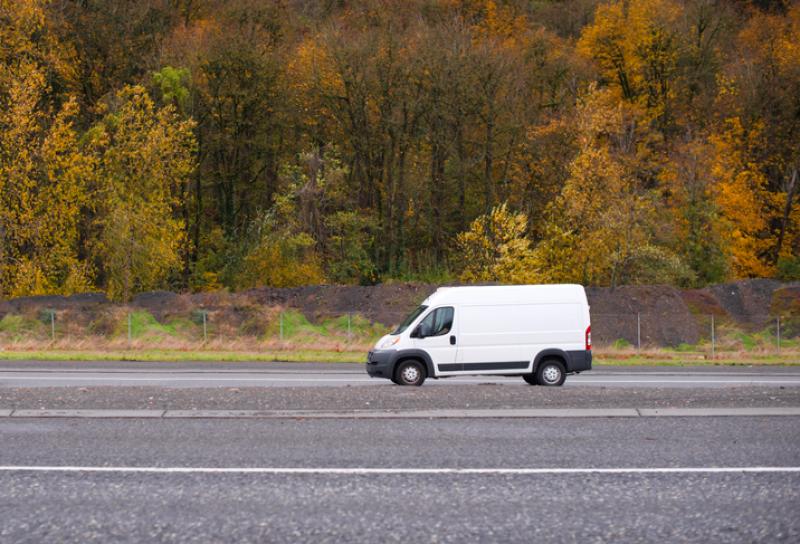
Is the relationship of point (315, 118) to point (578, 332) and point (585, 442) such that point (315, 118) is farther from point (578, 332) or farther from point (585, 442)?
point (585, 442)

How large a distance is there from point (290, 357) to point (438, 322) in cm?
1098

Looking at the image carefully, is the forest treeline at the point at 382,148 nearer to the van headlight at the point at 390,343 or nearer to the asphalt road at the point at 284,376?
the asphalt road at the point at 284,376

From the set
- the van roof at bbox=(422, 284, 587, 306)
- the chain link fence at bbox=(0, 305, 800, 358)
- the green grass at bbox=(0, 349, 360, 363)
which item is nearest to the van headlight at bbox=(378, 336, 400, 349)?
the van roof at bbox=(422, 284, 587, 306)

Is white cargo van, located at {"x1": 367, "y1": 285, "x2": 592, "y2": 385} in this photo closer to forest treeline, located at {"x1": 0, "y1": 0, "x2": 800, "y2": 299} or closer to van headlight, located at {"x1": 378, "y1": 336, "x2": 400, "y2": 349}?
van headlight, located at {"x1": 378, "y1": 336, "x2": 400, "y2": 349}

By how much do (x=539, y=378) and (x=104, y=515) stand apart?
13108 millimetres

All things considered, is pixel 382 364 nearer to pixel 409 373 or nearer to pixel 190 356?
pixel 409 373

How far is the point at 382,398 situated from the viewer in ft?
42.5

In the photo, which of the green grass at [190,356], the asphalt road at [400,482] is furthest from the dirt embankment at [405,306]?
the asphalt road at [400,482]

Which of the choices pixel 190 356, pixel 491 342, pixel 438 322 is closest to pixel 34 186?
pixel 190 356

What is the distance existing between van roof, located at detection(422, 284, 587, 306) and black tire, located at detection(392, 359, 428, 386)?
1.36 m

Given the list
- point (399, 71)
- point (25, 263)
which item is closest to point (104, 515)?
point (25, 263)

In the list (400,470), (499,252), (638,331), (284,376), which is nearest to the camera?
(400,470)

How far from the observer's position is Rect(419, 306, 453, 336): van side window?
756 inches

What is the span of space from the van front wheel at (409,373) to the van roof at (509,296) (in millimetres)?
1366
